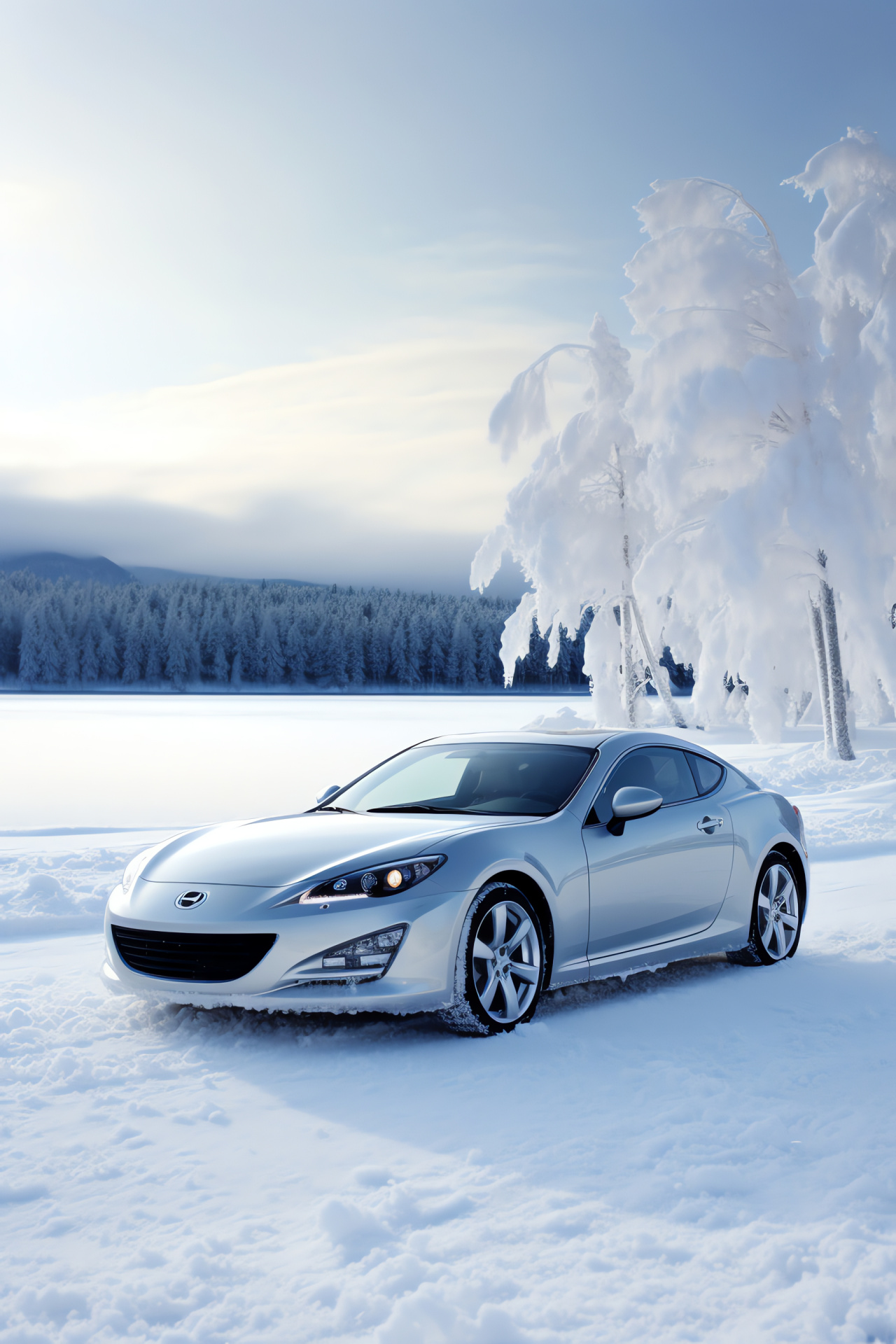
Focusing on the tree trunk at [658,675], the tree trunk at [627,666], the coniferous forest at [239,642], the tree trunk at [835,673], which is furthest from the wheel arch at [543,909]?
the coniferous forest at [239,642]

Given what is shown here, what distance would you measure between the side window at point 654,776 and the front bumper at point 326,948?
4.76 feet

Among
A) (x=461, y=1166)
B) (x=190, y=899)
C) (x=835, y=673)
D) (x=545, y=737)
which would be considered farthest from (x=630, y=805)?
(x=835, y=673)

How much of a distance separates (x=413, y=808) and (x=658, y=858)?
1371 mm

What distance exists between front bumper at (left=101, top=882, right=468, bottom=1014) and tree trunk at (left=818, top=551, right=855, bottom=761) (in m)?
16.6

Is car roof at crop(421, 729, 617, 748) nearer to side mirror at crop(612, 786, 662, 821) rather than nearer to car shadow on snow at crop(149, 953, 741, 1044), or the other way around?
side mirror at crop(612, 786, 662, 821)

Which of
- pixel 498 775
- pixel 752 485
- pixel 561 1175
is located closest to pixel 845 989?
pixel 498 775

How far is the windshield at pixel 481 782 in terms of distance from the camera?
6.53m

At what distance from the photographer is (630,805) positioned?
6.28 metres

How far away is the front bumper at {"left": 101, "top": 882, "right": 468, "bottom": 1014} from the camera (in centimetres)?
524

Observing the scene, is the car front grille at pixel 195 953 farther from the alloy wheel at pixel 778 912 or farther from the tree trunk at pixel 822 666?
the tree trunk at pixel 822 666

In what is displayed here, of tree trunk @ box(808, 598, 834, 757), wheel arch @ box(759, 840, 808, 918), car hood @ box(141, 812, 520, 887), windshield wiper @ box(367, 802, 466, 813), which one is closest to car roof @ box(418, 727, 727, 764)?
windshield wiper @ box(367, 802, 466, 813)

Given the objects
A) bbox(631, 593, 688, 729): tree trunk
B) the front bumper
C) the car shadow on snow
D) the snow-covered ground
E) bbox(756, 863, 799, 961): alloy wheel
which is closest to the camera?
the snow-covered ground

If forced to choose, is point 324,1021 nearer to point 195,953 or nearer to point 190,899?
point 195,953

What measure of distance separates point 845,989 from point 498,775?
2233 millimetres
